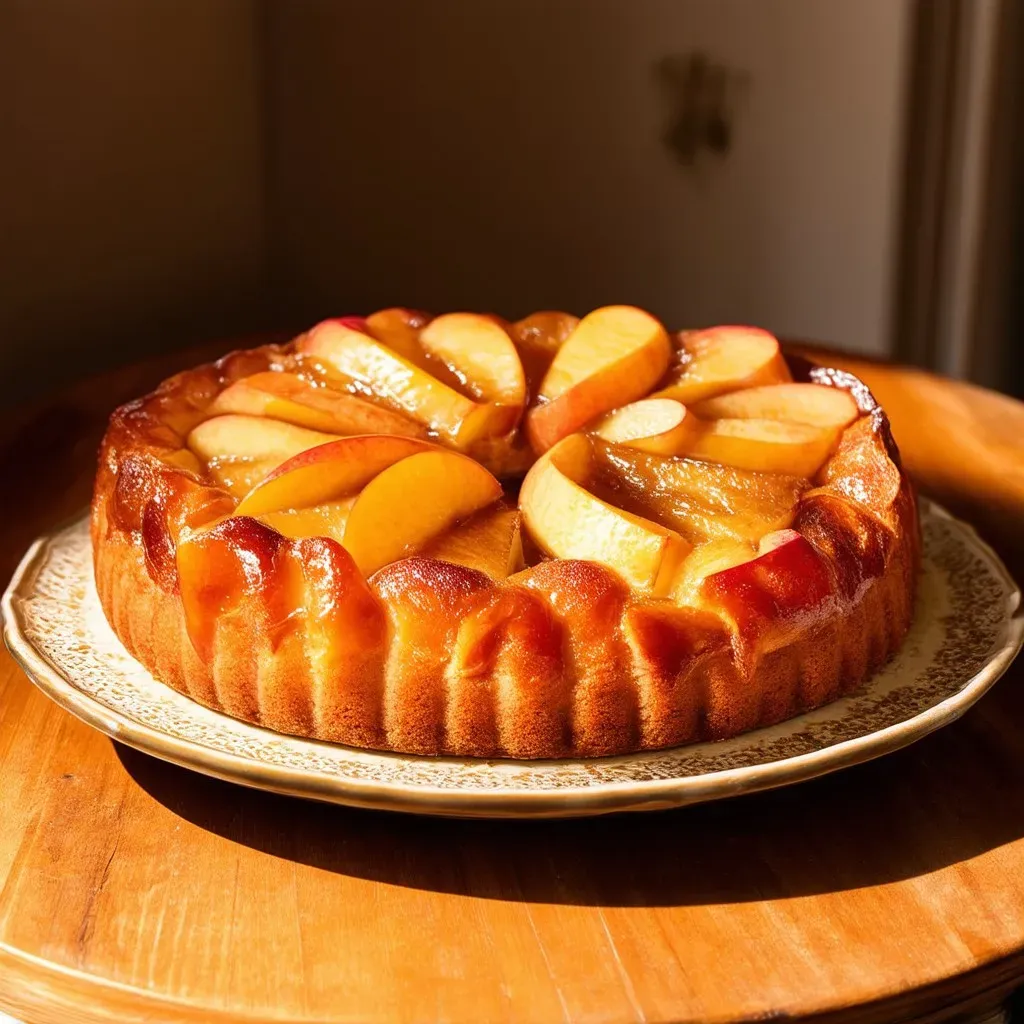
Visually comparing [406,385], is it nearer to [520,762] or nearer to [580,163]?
[520,762]

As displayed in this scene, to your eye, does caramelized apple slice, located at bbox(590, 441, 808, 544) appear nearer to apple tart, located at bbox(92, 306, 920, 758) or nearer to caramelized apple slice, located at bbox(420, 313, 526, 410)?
apple tart, located at bbox(92, 306, 920, 758)

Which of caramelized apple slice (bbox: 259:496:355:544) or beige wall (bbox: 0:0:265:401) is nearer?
caramelized apple slice (bbox: 259:496:355:544)

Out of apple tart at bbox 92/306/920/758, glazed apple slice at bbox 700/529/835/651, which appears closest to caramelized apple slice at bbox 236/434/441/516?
apple tart at bbox 92/306/920/758

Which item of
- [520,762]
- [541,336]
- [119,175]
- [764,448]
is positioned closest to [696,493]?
[764,448]

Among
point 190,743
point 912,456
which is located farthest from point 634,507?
point 912,456

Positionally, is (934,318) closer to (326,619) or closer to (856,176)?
(856,176)

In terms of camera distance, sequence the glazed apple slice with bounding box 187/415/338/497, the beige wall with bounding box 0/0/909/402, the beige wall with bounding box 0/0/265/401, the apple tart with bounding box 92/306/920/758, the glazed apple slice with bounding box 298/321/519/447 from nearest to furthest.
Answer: the apple tart with bounding box 92/306/920/758 → the glazed apple slice with bounding box 187/415/338/497 → the glazed apple slice with bounding box 298/321/519/447 → the beige wall with bounding box 0/0/265/401 → the beige wall with bounding box 0/0/909/402
